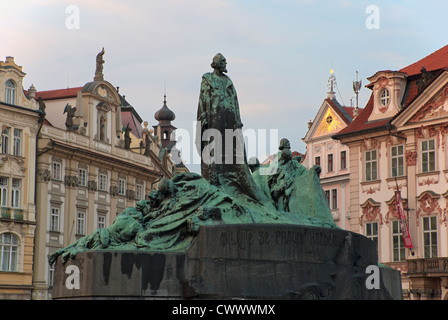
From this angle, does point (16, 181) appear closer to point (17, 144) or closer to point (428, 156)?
point (17, 144)

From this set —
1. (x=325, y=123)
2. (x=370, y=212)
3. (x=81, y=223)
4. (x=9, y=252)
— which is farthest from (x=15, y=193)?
(x=370, y=212)

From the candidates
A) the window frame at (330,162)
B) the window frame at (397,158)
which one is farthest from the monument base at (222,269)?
the window frame at (330,162)

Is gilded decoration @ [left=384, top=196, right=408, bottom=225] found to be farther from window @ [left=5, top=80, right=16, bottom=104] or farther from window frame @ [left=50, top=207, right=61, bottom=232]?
window @ [left=5, top=80, right=16, bottom=104]

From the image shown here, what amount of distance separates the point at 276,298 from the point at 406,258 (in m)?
20.6

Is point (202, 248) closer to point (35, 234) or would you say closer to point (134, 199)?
point (35, 234)

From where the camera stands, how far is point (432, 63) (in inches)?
1341

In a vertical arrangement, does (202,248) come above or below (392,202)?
below

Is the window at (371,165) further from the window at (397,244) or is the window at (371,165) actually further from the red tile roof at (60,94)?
the red tile roof at (60,94)

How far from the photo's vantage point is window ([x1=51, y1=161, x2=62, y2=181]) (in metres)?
40.6

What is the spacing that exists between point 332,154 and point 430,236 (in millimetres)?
9378
